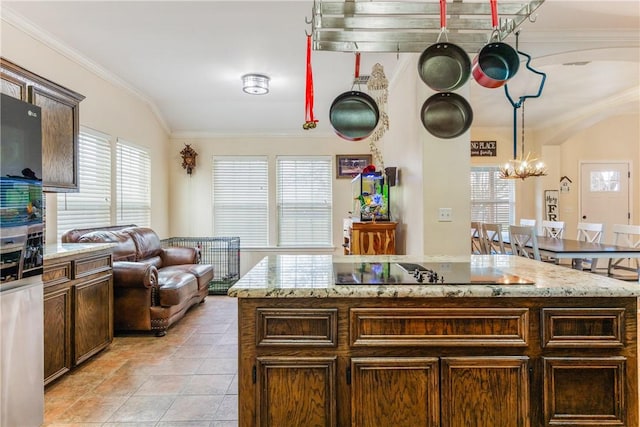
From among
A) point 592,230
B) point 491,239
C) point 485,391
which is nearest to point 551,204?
point 592,230

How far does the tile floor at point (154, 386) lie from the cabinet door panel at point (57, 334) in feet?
0.48

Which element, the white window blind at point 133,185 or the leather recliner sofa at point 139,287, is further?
the white window blind at point 133,185

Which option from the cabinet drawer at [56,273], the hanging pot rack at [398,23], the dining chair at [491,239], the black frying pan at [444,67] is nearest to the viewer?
the hanging pot rack at [398,23]

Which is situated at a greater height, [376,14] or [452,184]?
[376,14]

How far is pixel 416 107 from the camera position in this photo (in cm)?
335

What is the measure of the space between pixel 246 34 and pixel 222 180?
318cm

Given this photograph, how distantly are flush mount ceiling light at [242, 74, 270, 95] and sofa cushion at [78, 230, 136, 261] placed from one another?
227 cm

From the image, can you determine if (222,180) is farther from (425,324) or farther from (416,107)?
(425,324)

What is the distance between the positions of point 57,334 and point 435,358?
255cm

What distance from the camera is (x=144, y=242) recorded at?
4445mm

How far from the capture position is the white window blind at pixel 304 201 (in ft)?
20.0

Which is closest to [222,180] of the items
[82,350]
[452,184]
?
[82,350]

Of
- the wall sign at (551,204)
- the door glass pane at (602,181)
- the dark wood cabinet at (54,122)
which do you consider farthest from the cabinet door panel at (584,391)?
the door glass pane at (602,181)

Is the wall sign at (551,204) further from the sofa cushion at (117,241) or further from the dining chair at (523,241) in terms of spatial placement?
the sofa cushion at (117,241)
